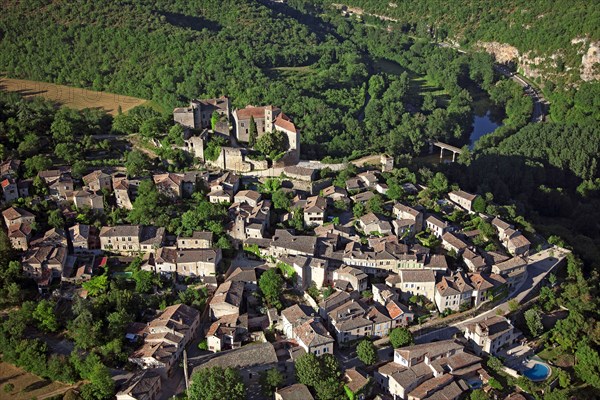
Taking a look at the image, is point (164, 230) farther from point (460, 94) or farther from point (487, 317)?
point (460, 94)

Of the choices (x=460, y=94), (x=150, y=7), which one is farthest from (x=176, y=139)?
(x=460, y=94)

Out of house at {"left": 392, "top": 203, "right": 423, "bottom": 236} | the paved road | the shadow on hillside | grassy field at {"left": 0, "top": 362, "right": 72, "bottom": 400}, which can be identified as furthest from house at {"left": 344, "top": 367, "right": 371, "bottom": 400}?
the shadow on hillside

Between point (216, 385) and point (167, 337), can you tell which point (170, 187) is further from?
point (216, 385)

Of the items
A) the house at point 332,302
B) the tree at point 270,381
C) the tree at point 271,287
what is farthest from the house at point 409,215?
the tree at point 270,381

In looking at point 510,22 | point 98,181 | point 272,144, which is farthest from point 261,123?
point 510,22

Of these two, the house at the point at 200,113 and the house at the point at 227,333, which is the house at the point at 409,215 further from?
the house at the point at 200,113

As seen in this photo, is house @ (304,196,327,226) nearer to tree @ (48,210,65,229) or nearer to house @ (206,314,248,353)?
house @ (206,314,248,353)
